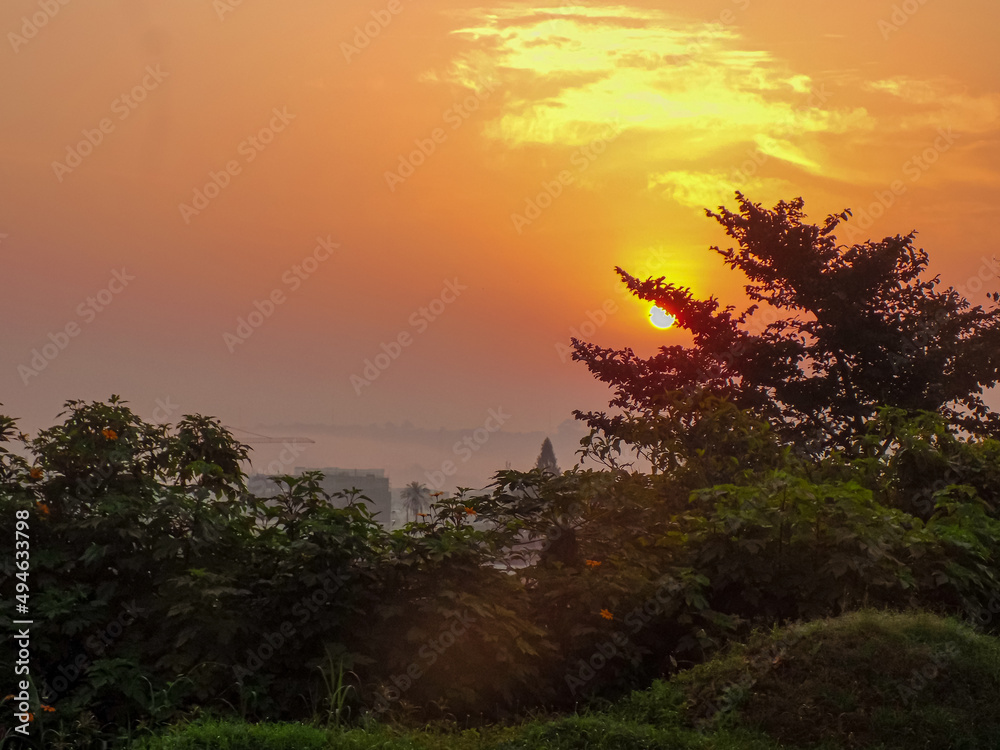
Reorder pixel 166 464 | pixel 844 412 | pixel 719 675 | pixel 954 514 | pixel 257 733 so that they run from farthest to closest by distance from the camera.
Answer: pixel 844 412, pixel 954 514, pixel 166 464, pixel 719 675, pixel 257 733

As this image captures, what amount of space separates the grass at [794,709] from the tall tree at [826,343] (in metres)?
18.4

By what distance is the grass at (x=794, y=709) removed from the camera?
22.6ft

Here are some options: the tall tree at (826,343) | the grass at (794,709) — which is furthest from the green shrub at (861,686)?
the tall tree at (826,343)

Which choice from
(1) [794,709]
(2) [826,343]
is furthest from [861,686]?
(2) [826,343]

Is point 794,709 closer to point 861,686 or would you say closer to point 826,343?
point 861,686

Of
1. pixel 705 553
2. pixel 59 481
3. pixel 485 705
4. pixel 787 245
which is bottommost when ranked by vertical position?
pixel 485 705

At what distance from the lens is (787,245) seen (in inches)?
1084

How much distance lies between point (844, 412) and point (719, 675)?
20.9 metres

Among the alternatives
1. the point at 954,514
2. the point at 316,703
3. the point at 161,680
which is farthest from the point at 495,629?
the point at 954,514

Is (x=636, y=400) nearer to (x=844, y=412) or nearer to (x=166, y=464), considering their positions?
(x=844, y=412)

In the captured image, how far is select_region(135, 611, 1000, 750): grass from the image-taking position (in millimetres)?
6902

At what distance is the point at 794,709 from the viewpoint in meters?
7.24

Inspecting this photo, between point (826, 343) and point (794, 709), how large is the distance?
847 inches

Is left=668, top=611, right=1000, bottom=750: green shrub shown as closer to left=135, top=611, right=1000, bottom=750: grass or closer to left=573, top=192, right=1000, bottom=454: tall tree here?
left=135, top=611, right=1000, bottom=750: grass
